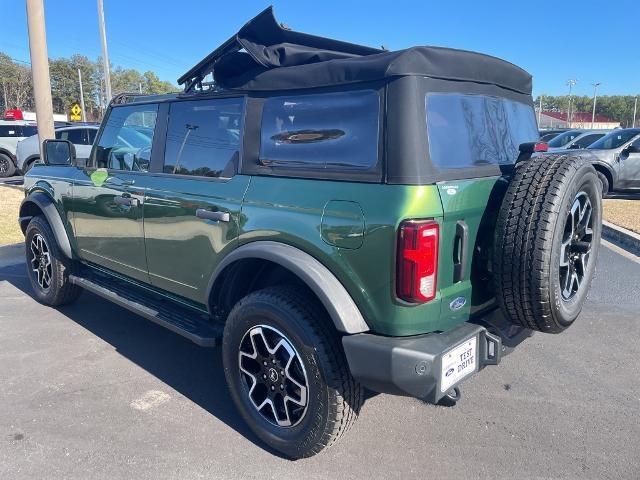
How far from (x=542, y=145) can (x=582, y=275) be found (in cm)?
109

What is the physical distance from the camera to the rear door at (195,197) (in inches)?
116

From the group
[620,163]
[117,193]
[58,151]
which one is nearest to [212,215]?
[117,193]

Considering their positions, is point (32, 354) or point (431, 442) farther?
point (32, 354)

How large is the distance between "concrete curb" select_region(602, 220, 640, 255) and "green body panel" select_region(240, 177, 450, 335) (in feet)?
18.8

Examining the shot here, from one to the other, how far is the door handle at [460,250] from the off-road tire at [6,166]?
1697 centimetres

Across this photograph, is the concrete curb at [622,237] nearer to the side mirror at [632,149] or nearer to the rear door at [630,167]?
the rear door at [630,167]

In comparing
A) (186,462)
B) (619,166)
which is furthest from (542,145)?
(619,166)

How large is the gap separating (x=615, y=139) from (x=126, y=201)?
1110 centimetres

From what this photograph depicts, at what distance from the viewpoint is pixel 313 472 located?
261 cm

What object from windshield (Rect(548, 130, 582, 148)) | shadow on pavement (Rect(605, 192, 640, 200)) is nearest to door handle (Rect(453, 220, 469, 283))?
shadow on pavement (Rect(605, 192, 640, 200))

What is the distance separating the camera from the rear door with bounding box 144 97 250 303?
2.94 m

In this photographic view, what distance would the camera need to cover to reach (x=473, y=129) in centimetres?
271

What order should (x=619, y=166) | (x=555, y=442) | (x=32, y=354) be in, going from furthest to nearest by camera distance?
(x=619, y=166) < (x=32, y=354) < (x=555, y=442)

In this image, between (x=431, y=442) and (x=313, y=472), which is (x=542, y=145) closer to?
(x=431, y=442)
